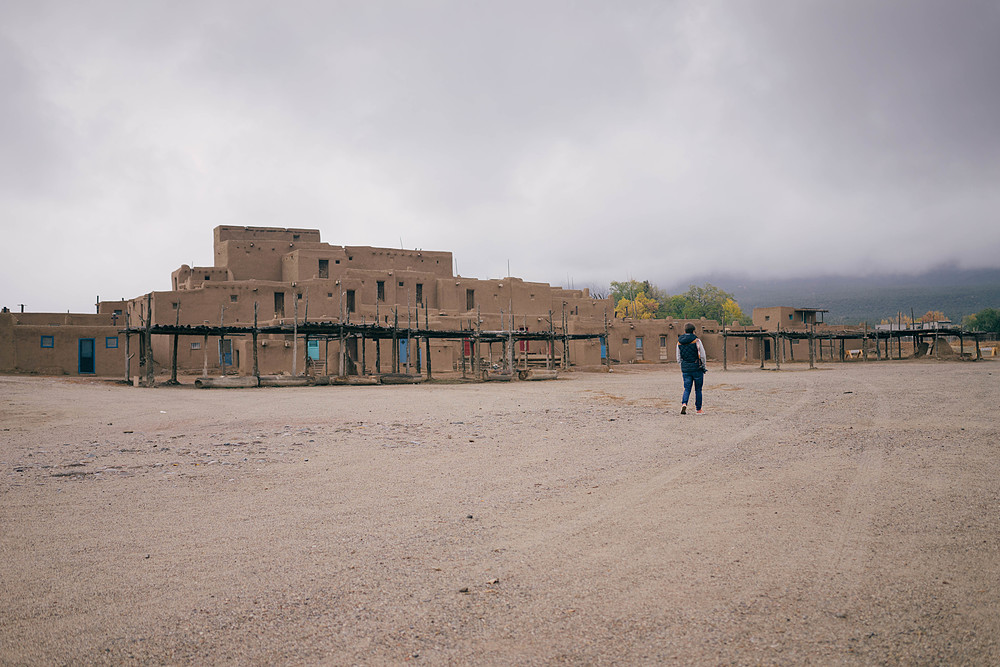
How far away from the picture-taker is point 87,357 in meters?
31.8

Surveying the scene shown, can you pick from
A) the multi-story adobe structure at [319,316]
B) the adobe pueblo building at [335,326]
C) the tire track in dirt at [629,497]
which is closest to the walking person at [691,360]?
the tire track in dirt at [629,497]

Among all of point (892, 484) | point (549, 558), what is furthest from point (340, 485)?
point (892, 484)

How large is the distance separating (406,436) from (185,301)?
29.2 metres

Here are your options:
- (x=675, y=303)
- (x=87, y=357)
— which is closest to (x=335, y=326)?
(x=87, y=357)

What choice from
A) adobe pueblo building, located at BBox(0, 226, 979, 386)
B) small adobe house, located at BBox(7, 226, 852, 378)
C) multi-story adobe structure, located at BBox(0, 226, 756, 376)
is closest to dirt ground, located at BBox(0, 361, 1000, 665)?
adobe pueblo building, located at BBox(0, 226, 979, 386)

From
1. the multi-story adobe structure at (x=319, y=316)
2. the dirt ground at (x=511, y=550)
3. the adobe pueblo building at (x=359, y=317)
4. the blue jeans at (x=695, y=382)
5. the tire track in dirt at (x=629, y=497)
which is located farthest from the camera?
the multi-story adobe structure at (x=319, y=316)

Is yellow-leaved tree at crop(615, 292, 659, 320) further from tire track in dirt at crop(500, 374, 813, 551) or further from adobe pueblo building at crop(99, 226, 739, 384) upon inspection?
tire track in dirt at crop(500, 374, 813, 551)

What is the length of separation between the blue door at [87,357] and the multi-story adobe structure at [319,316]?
0.05m

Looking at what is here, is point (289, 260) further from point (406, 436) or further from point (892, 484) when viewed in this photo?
point (892, 484)

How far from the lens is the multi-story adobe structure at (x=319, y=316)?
102 ft

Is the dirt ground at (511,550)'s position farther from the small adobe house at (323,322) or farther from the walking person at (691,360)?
the small adobe house at (323,322)

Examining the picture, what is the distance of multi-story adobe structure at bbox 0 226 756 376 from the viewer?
30969mm

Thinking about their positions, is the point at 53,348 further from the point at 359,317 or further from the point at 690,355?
the point at 690,355

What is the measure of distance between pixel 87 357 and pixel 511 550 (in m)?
33.9
